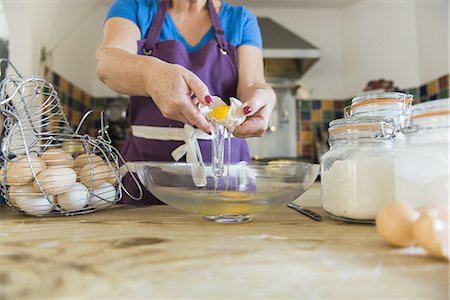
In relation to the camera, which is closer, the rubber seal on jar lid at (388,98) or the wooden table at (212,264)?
the wooden table at (212,264)

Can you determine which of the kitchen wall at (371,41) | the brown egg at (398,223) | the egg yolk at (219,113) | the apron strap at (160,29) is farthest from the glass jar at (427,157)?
the kitchen wall at (371,41)

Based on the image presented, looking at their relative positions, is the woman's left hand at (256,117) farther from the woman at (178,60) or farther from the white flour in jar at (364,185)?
the white flour in jar at (364,185)

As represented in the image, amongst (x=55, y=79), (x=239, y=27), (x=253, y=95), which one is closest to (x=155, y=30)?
(x=239, y=27)

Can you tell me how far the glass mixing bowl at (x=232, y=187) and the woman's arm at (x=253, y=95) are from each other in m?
0.13

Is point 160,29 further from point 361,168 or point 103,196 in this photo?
point 361,168

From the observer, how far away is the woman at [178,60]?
26.7 inches

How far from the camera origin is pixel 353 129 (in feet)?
1.48

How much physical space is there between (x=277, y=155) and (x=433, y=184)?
1.85m

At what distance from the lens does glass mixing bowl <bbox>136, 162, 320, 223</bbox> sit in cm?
44

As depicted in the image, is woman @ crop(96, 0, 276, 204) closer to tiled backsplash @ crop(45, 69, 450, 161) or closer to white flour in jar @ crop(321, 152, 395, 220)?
white flour in jar @ crop(321, 152, 395, 220)

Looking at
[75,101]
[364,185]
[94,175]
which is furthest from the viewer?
[75,101]

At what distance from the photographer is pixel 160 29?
2.70 ft

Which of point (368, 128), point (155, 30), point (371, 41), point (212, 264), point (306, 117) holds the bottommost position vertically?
point (212, 264)

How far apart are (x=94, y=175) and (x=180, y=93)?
0.57 feet
